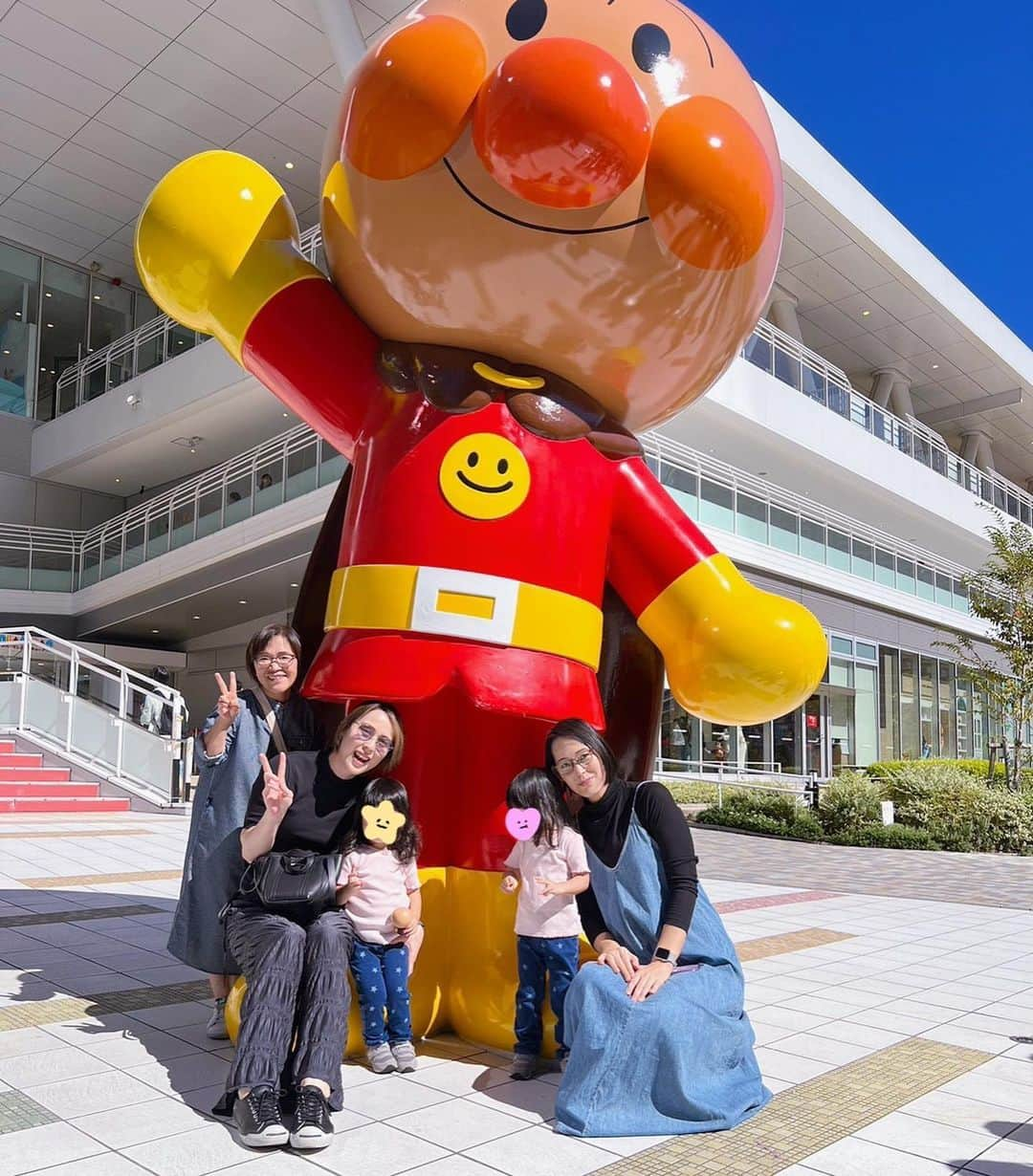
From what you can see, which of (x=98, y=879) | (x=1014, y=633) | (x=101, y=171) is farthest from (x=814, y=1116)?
(x=101, y=171)

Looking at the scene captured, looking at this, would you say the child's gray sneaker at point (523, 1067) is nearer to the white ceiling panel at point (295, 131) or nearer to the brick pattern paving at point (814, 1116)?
the brick pattern paving at point (814, 1116)

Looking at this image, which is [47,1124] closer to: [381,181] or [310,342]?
[310,342]

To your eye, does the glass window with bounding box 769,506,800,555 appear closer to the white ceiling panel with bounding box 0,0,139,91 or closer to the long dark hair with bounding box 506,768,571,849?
the white ceiling panel with bounding box 0,0,139,91

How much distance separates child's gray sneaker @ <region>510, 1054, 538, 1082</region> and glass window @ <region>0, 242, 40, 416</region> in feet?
69.5

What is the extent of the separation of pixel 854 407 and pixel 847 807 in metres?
9.45

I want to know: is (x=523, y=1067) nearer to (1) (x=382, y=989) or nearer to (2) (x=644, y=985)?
(1) (x=382, y=989)

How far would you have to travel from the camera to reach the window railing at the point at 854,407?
17497 millimetres

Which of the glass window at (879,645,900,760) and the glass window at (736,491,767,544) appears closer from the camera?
the glass window at (736,491,767,544)

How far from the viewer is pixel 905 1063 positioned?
3.81 meters

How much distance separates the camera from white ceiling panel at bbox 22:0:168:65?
45.6 ft

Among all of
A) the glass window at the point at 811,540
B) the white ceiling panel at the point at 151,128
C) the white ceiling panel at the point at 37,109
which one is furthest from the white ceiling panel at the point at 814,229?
the white ceiling panel at the point at 37,109

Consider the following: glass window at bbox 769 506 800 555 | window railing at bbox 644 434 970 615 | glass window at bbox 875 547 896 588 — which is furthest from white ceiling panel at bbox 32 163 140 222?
glass window at bbox 875 547 896 588

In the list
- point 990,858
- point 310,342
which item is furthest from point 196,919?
point 990,858

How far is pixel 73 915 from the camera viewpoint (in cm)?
615
